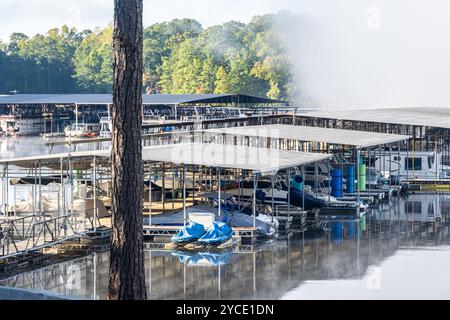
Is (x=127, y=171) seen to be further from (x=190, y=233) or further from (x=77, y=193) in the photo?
(x=77, y=193)

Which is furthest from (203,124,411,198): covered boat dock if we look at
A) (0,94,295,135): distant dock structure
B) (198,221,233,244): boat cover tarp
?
(0,94,295,135): distant dock structure

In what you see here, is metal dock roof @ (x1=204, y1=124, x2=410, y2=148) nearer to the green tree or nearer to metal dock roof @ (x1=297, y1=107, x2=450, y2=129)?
metal dock roof @ (x1=297, y1=107, x2=450, y2=129)

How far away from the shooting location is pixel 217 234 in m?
29.2

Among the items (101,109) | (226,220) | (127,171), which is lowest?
(226,220)

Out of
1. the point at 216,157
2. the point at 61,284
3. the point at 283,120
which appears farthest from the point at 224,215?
the point at 283,120

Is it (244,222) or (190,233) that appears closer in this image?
(190,233)

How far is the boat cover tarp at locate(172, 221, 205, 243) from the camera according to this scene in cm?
2914

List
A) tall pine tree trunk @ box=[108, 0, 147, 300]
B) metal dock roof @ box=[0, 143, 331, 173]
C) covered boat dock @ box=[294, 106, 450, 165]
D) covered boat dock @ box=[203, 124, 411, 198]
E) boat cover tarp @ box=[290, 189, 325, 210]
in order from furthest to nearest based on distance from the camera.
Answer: covered boat dock @ box=[294, 106, 450, 165] → covered boat dock @ box=[203, 124, 411, 198] → boat cover tarp @ box=[290, 189, 325, 210] → metal dock roof @ box=[0, 143, 331, 173] → tall pine tree trunk @ box=[108, 0, 147, 300]

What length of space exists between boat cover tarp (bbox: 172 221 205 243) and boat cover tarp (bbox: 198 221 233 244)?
0.65ft

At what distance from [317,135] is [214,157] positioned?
1143 cm

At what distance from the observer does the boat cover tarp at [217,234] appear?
2903 cm

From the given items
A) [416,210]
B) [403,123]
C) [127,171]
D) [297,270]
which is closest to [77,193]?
[297,270]

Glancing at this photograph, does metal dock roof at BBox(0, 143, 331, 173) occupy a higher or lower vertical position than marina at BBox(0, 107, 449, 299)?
higher

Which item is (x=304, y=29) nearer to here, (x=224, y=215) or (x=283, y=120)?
(x=283, y=120)
